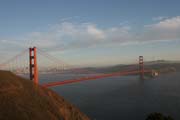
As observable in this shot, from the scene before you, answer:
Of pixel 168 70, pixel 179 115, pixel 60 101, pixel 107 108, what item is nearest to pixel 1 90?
pixel 60 101

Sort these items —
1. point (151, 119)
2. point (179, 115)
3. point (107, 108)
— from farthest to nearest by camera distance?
1. point (107, 108)
2. point (179, 115)
3. point (151, 119)

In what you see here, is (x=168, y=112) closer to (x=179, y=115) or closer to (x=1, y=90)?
(x=179, y=115)

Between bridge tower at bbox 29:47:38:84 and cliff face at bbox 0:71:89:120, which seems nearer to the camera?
cliff face at bbox 0:71:89:120

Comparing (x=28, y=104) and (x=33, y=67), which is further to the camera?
(x=33, y=67)

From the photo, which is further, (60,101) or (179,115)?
(179,115)

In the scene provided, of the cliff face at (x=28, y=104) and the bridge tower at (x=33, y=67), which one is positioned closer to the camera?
the cliff face at (x=28, y=104)

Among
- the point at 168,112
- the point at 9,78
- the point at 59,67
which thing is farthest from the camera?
the point at 59,67

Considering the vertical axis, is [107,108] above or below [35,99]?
below

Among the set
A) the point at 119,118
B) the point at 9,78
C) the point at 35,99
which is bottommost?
the point at 119,118
